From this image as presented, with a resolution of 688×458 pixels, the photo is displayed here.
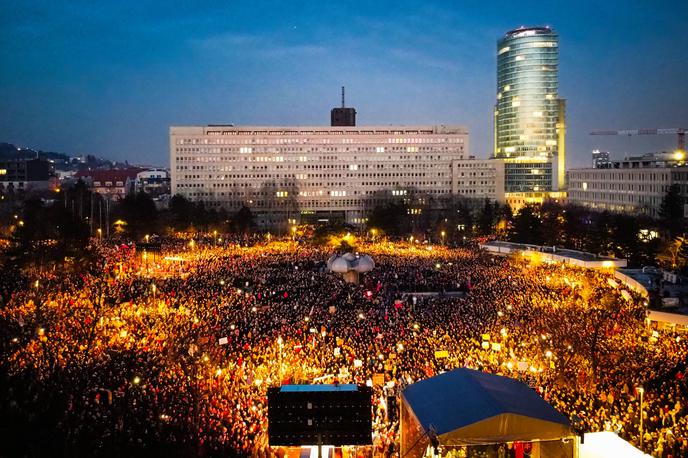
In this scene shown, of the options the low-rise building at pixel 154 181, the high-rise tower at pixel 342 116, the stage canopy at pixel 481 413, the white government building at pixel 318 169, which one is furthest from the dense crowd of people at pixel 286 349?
the high-rise tower at pixel 342 116

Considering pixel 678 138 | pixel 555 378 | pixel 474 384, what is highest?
pixel 678 138

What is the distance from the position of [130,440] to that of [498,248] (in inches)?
1509

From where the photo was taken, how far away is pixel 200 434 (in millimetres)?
11797

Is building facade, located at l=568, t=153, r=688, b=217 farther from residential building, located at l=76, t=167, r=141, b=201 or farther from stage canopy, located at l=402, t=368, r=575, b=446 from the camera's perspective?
residential building, located at l=76, t=167, r=141, b=201

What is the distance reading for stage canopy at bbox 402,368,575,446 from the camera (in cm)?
898

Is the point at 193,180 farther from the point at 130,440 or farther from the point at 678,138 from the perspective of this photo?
the point at 678,138

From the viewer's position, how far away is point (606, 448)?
10.1 meters

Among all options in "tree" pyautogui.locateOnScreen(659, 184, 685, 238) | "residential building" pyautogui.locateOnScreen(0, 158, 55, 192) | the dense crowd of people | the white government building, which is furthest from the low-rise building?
the dense crowd of people

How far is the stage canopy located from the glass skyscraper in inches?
4883

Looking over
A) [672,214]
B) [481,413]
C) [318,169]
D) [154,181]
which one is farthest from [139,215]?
[154,181]

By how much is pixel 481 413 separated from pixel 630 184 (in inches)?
2942

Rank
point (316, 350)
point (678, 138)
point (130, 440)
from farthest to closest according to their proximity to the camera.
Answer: point (678, 138)
point (316, 350)
point (130, 440)

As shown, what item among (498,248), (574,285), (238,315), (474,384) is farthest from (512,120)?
(474,384)

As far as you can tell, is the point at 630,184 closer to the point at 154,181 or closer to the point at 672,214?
the point at 672,214
